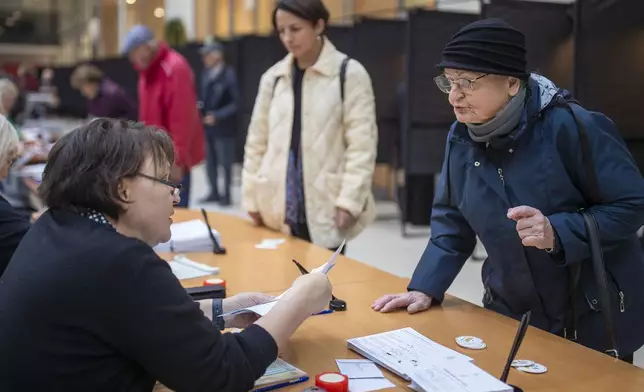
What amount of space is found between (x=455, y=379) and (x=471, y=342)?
262 mm

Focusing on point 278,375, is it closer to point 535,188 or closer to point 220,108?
point 535,188

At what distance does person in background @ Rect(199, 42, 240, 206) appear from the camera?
734cm

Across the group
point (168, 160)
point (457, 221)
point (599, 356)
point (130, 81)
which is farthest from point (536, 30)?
point (130, 81)

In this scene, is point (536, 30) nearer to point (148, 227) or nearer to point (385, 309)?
point (385, 309)

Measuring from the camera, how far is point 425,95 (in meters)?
5.36

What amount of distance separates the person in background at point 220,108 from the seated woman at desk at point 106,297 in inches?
239

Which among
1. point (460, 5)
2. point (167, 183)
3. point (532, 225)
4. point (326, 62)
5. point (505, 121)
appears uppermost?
point (460, 5)

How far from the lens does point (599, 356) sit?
5.14 ft

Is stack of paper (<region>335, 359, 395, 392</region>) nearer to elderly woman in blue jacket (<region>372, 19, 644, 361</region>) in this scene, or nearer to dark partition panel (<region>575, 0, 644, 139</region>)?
elderly woman in blue jacket (<region>372, 19, 644, 361</region>)

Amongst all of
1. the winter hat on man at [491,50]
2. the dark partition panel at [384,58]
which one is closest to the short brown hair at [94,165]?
the winter hat on man at [491,50]

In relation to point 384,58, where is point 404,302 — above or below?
below

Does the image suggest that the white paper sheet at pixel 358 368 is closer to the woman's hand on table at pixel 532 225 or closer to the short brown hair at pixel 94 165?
the woman's hand on table at pixel 532 225

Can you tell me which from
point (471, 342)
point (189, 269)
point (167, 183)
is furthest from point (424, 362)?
point (189, 269)

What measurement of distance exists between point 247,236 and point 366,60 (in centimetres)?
388
